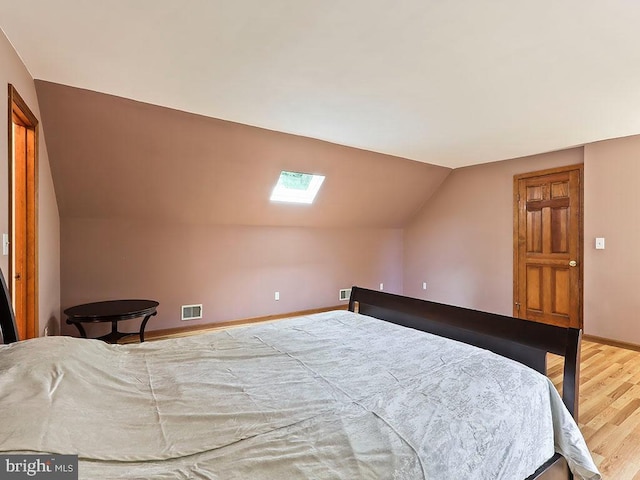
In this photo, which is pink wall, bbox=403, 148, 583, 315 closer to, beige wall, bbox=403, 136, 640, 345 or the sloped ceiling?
beige wall, bbox=403, 136, 640, 345

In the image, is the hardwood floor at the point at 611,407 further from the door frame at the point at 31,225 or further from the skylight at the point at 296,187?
the door frame at the point at 31,225

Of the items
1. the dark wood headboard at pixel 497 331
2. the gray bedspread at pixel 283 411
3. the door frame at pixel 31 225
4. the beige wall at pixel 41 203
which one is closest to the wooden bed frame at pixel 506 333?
the dark wood headboard at pixel 497 331

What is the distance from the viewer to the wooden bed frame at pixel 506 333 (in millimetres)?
1504

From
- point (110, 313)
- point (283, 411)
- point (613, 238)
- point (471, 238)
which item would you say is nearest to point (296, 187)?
point (110, 313)

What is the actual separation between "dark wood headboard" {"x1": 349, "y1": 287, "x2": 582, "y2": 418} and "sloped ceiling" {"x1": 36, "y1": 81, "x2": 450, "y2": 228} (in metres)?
2.19

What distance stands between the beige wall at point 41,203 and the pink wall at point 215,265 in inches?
11.4

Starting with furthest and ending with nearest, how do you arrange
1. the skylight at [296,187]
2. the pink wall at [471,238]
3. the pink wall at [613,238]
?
the pink wall at [471,238] → the skylight at [296,187] → the pink wall at [613,238]

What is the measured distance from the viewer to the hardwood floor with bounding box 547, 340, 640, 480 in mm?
1868

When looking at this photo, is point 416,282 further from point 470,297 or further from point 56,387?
point 56,387

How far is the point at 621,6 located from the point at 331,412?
7.40 feet

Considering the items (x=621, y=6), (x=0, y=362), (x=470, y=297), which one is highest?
(x=621, y=6)

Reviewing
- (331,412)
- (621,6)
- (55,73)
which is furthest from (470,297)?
(55,73)

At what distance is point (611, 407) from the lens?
2430 millimetres

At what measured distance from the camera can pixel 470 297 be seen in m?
5.36
